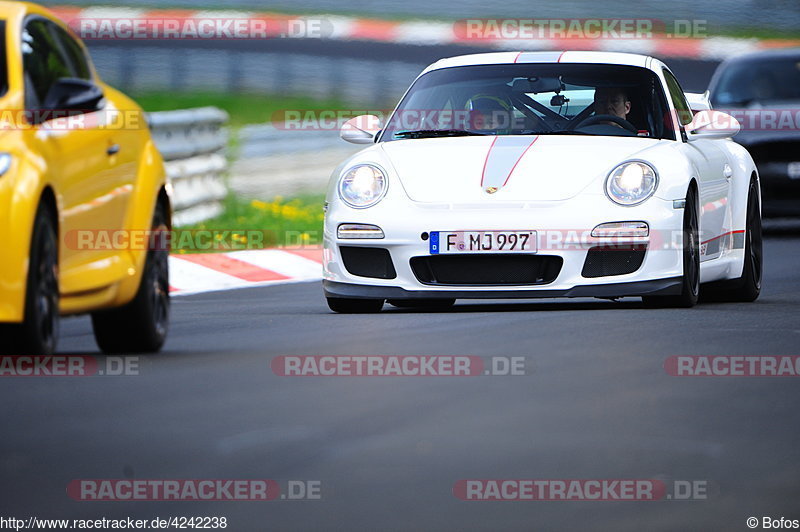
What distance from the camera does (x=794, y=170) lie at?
17.1 metres

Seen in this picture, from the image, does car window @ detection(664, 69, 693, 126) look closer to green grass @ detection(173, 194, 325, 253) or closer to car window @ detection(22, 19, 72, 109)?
car window @ detection(22, 19, 72, 109)

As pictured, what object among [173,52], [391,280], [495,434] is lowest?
[173,52]

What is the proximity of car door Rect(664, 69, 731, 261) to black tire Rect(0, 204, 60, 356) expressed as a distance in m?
3.98

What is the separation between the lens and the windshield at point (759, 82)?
18062 mm

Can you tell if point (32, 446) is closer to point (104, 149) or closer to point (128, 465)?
point (128, 465)

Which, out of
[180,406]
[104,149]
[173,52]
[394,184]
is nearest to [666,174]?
[394,184]

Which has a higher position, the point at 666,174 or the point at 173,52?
the point at 666,174

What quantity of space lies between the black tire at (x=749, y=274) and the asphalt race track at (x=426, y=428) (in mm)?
1670

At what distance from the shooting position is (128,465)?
19.2 feet

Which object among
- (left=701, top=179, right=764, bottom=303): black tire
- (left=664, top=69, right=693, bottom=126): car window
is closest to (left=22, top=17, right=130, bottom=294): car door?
(left=664, top=69, right=693, bottom=126): car window

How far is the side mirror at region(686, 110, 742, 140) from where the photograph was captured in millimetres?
10906

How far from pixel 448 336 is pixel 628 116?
2.33 meters

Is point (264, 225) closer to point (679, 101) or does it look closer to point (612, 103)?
point (679, 101)

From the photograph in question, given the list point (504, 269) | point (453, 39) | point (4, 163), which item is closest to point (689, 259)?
point (504, 269)
